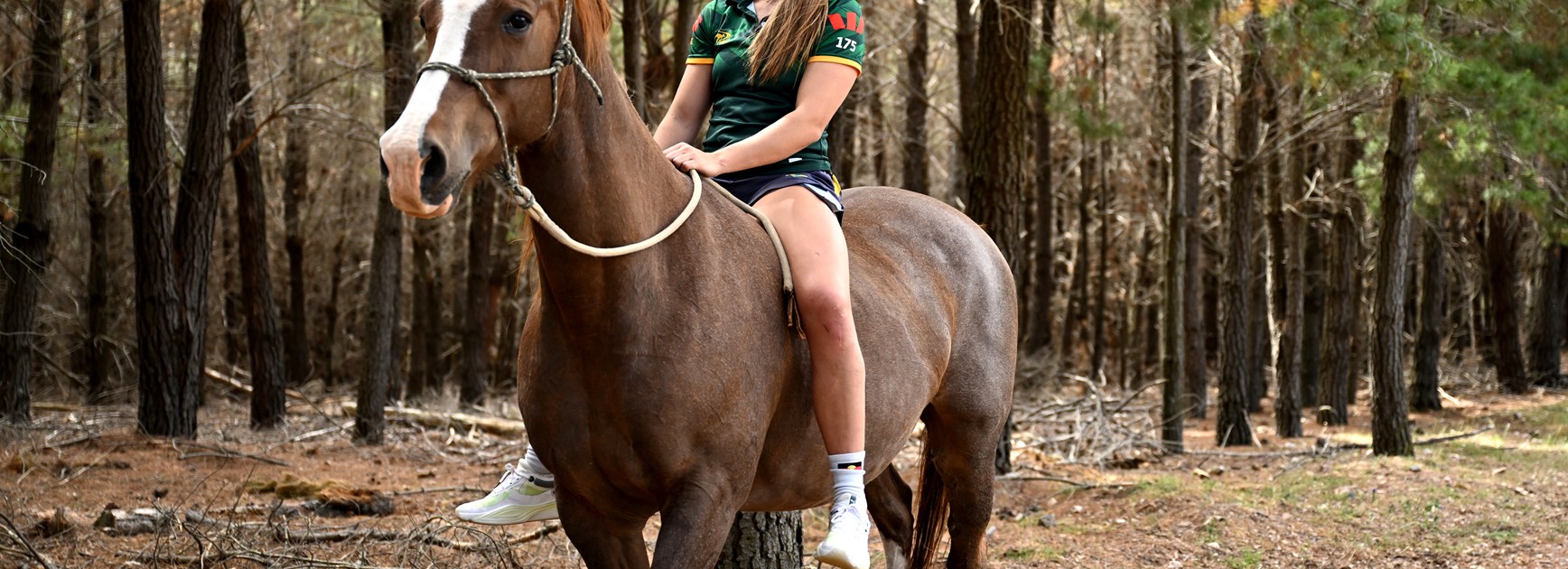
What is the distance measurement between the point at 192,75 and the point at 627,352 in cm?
1755

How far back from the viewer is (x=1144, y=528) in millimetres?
7402

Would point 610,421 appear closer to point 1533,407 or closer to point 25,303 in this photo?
point 25,303

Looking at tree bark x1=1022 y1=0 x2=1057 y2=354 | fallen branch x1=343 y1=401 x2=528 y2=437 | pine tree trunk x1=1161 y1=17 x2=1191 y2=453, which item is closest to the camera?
fallen branch x1=343 y1=401 x2=528 y2=437

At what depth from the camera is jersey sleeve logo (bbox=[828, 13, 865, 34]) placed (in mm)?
3402

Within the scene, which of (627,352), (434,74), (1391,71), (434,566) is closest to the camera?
(434,74)

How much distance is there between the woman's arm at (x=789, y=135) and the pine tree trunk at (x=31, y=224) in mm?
9373

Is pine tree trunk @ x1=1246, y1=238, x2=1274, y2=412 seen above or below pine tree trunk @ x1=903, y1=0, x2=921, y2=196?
below

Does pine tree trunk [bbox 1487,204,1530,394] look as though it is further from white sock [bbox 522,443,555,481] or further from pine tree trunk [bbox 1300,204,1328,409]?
white sock [bbox 522,443,555,481]

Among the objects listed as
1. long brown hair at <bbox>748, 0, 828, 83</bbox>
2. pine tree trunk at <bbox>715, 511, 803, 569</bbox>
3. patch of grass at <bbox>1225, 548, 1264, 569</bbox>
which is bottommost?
patch of grass at <bbox>1225, 548, 1264, 569</bbox>

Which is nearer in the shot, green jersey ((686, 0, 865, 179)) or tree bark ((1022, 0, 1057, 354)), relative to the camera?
green jersey ((686, 0, 865, 179))

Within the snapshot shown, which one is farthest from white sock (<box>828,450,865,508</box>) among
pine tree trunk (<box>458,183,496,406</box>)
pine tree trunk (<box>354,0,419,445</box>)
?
pine tree trunk (<box>458,183,496,406</box>)

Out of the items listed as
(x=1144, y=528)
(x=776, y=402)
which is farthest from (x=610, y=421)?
(x=1144, y=528)

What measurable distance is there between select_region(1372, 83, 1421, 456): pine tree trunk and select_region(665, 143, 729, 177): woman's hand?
29.3 feet

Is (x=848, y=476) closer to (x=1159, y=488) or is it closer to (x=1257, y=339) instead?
(x=1159, y=488)
